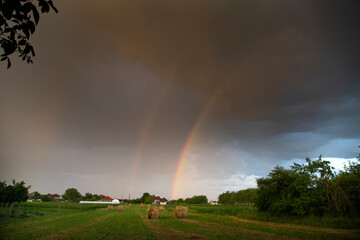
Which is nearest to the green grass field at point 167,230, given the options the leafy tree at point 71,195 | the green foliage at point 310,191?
the green foliage at point 310,191

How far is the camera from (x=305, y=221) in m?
23.9

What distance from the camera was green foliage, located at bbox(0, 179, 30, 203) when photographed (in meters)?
37.5

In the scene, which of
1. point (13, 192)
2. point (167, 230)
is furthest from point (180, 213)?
point (13, 192)

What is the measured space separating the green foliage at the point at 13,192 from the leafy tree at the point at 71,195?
163727 mm

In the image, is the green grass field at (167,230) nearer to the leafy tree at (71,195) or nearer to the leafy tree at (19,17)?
the leafy tree at (19,17)

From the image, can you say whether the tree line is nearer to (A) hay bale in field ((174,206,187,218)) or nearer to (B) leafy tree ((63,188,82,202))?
(A) hay bale in field ((174,206,187,218))

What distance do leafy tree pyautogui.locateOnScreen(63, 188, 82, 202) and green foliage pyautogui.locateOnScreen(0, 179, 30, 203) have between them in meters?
164

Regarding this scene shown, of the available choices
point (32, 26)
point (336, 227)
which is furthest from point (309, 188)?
point (32, 26)

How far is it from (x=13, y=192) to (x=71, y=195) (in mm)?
167359

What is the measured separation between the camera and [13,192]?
38594 millimetres

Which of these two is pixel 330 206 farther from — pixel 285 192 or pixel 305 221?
pixel 285 192

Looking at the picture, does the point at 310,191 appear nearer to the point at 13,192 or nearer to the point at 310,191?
the point at 310,191

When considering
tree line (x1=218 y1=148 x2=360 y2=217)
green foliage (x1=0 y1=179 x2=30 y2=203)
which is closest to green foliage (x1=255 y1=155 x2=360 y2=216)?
tree line (x1=218 y1=148 x2=360 y2=217)

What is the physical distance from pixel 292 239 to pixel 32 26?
53.1ft
